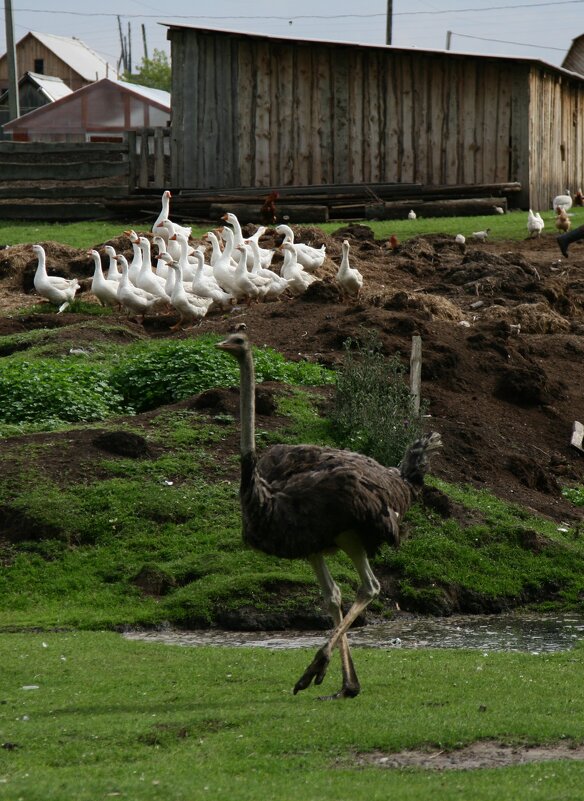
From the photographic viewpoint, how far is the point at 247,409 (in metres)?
8.65

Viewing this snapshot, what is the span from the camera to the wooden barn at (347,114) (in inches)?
1288

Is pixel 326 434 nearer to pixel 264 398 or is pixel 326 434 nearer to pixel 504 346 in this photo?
pixel 264 398

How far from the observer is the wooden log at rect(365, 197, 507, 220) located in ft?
103

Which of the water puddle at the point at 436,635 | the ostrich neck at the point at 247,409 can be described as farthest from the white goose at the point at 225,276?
the ostrich neck at the point at 247,409

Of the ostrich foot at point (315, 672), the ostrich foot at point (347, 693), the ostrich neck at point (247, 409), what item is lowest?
the ostrich foot at point (347, 693)

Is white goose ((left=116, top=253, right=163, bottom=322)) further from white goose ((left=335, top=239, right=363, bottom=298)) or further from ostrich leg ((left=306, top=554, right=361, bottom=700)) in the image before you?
ostrich leg ((left=306, top=554, right=361, bottom=700))

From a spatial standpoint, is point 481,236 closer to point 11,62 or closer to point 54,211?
point 54,211

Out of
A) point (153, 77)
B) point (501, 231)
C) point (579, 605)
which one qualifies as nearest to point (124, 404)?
point (579, 605)

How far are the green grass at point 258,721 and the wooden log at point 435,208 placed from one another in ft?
72.8

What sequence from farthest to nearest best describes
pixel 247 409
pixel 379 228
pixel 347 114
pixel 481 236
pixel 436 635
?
pixel 347 114 → pixel 379 228 → pixel 481 236 → pixel 436 635 → pixel 247 409

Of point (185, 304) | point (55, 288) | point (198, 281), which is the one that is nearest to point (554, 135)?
point (198, 281)

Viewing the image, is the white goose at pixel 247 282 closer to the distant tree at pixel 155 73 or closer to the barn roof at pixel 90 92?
the barn roof at pixel 90 92

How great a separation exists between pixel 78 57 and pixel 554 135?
2379 inches

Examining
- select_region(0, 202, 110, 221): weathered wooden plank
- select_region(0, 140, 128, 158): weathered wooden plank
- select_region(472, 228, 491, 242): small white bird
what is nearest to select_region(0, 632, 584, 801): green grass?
select_region(472, 228, 491, 242): small white bird
